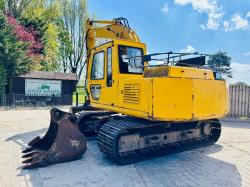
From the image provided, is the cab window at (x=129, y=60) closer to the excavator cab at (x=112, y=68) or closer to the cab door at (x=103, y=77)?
the excavator cab at (x=112, y=68)

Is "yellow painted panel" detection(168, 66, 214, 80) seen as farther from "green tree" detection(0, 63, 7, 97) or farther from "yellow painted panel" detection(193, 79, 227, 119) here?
"green tree" detection(0, 63, 7, 97)

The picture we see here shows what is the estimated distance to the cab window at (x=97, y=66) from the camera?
6.21 m

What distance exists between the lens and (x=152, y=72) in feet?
17.7

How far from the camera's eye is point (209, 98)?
5426mm

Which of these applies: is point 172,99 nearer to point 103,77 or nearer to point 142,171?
point 142,171

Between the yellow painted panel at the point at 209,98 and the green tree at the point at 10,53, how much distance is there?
14.3 metres

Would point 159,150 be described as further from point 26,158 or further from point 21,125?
point 21,125

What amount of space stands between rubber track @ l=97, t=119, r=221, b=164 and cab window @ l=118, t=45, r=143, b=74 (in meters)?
1.19

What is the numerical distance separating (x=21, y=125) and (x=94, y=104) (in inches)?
178

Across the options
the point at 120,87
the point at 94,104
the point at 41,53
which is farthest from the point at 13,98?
the point at 120,87

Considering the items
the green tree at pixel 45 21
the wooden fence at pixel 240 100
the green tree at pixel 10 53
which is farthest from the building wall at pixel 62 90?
the wooden fence at pixel 240 100

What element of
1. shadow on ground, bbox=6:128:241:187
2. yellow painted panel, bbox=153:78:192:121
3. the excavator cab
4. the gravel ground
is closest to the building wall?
the gravel ground

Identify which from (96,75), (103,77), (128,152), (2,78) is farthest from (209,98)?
(2,78)

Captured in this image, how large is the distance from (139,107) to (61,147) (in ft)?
5.79
